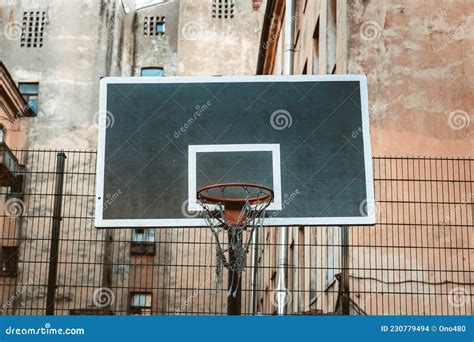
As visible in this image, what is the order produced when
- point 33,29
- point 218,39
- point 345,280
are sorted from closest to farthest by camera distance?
point 345,280 → point 33,29 → point 218,39

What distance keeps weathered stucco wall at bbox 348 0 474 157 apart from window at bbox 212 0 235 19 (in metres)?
21.2

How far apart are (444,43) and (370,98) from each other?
5.23 ft

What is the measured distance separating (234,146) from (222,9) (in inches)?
948

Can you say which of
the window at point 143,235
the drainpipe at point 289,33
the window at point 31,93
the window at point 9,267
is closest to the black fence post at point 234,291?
the window at point 9,267

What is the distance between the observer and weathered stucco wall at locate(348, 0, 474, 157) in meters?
12.9

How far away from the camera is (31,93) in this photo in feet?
108

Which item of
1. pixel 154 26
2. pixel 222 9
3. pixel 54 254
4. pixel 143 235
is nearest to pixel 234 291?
pixel 54 254

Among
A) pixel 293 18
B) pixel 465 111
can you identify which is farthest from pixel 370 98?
pixel 293 18

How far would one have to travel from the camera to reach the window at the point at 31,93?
32.7 m

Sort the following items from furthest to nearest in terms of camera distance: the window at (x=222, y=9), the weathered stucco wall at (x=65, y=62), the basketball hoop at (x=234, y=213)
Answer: the window at (x=222, y=9) < the weathered stucco wall at (x=65, y=62) < the basketball hoop at (x=234, y=213)

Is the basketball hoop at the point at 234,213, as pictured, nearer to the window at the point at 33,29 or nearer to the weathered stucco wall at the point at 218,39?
the weathered stucco wall at the point at 218,39

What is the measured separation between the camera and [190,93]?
11.5 metres

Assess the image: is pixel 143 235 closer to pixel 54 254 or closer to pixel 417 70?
pixel 417 70

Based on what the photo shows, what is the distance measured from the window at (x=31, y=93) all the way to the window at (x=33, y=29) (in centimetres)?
171
